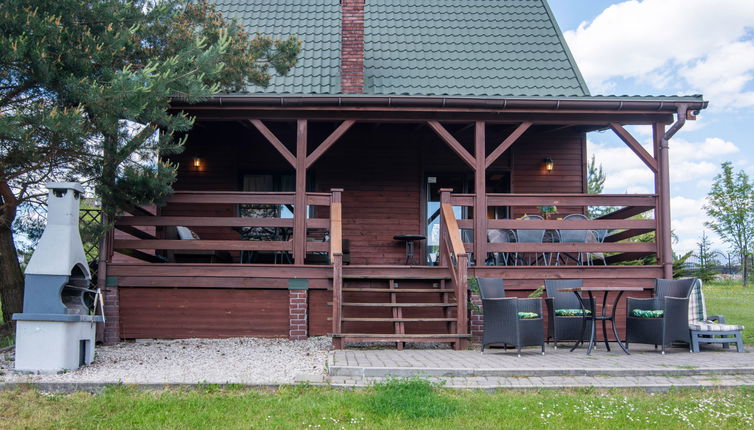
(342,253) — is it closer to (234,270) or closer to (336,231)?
(336,231)

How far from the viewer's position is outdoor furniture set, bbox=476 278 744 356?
720 centimetres

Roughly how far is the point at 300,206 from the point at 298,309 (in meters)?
1.36

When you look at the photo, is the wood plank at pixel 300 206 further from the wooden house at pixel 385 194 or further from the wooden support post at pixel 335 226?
the wooden support post at pixel 335 226

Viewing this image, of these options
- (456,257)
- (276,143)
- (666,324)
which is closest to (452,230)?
(456,257)

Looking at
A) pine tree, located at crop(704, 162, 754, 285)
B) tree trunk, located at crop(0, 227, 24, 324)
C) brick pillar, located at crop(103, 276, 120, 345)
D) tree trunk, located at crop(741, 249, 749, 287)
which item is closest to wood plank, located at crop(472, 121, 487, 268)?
brick pillar, located at crop(103, 276, 120, 345)

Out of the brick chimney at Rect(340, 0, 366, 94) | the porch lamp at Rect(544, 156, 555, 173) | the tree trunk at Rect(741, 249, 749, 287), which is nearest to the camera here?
the brick chimney at Rect(340, 0, 366, 94)

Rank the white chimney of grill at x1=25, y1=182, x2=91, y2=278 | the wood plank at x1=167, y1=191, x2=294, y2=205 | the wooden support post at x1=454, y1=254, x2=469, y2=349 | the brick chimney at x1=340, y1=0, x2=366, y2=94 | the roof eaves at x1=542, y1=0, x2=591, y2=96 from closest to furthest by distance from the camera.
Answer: the white chimney of grill at x1=25, y1=182, x2=91, y2=278 < the wooden support post at x1=454, y1=254, x2=469, y2=349 < the wood plank at x1=167, y1=191, x2=294, y2=205 < the brick chimney at x1=340, y1=0, x2=366, y2=94 < the roof eaves at x1=542, y1=0, x2=591, y2=96

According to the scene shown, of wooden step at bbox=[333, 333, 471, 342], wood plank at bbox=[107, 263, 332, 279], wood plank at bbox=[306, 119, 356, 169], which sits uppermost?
wood plank at bbox=[306, 119, 356, 169]

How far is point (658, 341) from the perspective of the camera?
24.4ft

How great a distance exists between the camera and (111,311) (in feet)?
27.8

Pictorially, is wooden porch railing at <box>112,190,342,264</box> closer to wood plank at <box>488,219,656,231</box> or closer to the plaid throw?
wood plank at <box>488,219,656,231</box>

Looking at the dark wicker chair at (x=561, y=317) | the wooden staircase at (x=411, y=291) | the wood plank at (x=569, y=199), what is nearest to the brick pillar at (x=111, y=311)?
the wooden staircase at (x=411, y=291)

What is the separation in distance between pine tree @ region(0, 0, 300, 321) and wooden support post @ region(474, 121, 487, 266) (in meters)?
3.37

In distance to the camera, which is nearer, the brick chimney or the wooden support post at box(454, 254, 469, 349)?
the wooden support post at box(454, 254, 469, 349)
